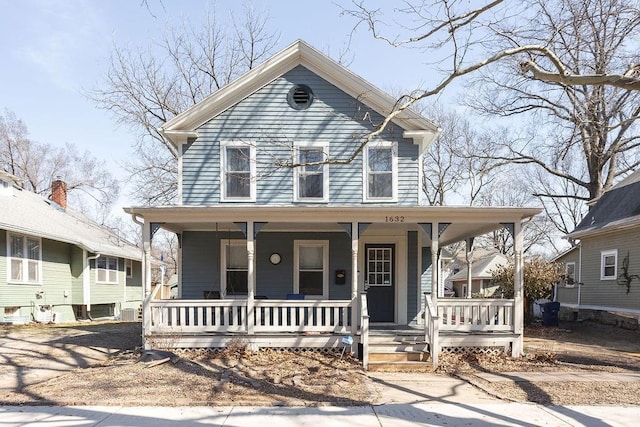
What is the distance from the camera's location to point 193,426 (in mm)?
5488

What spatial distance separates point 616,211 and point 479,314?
10258 millimetres

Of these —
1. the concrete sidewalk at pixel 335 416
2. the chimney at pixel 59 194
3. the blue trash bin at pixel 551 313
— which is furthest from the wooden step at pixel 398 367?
the chimney at pixel 59 194

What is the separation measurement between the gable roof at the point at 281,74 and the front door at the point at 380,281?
3.07 meters

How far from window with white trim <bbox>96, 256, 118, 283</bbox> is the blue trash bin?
712 inches

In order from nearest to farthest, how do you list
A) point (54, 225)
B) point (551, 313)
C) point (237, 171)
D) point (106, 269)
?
1. point (237, 171)
2. point (551, 313)
3. point (54, 225)
4. point (106, 269)

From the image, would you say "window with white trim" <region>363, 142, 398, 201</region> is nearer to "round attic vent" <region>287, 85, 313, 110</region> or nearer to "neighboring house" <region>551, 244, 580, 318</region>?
"round attic vent" <region>287, 85, 313, 110</region>

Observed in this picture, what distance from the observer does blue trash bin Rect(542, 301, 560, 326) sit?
1576 cm

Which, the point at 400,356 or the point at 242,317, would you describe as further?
the point at 242,317

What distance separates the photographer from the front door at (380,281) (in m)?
11.7

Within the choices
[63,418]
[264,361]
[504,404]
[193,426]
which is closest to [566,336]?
[504,404]

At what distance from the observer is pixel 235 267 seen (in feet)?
39.1

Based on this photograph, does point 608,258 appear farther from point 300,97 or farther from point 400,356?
point 300,97

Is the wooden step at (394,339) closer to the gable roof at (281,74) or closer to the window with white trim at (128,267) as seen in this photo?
the gable roof at (281,74)

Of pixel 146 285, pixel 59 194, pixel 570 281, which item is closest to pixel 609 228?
pixel 570 281
